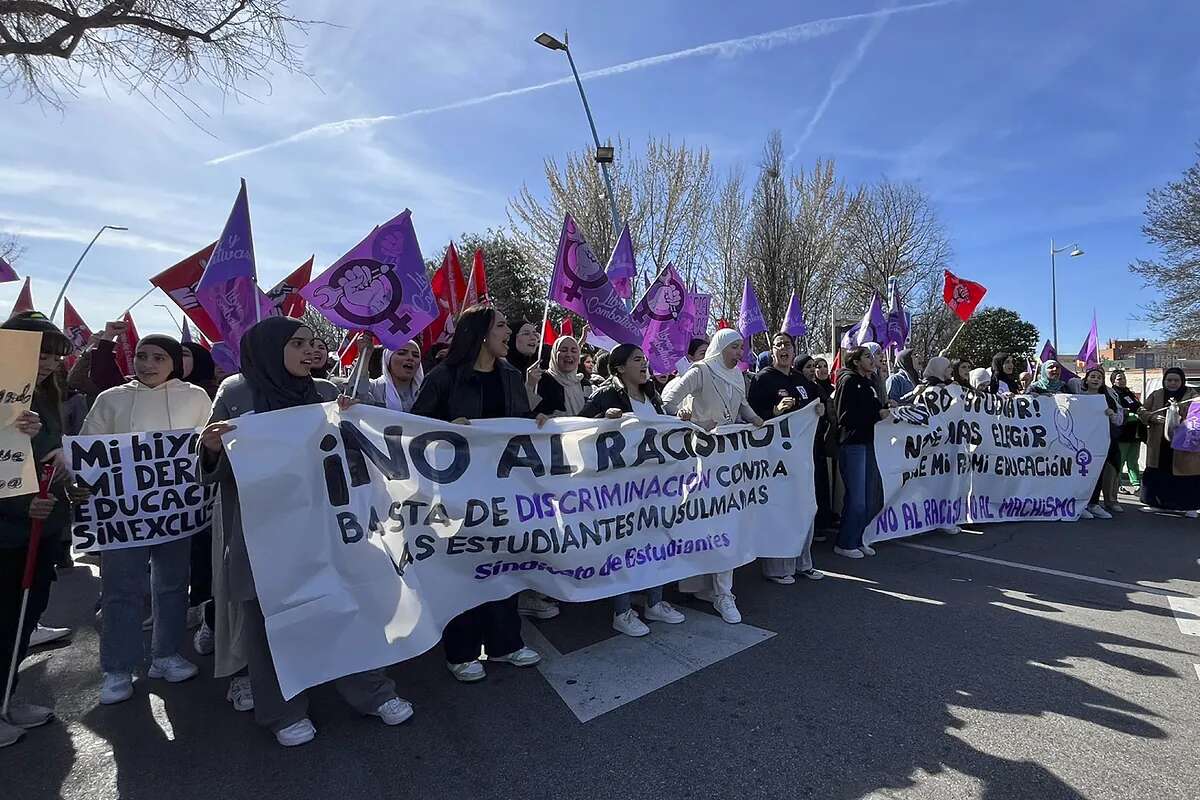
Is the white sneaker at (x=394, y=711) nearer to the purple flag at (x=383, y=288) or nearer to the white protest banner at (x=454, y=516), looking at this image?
the white protest banner at (x=454, y=516)

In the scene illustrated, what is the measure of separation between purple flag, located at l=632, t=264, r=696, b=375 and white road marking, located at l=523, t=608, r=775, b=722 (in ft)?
13.5

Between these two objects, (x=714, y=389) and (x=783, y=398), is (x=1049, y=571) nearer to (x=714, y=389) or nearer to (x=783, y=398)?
(x=783, y=398)

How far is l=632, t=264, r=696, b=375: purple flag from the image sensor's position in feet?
25.7

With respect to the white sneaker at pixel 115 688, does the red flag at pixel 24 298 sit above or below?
above

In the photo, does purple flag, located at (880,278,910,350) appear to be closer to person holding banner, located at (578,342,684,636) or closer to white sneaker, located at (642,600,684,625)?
person holding banner, located at (578,342,684,636)

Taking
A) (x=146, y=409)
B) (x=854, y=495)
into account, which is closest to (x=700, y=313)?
(x=854, y=495)

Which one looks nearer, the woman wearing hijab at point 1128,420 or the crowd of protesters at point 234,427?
the crowd of protesters at point 234,427

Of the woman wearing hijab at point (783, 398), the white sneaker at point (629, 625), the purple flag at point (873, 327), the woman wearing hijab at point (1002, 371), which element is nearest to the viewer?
the white sneaker at point (629, 625)

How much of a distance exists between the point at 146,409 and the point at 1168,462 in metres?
10.1

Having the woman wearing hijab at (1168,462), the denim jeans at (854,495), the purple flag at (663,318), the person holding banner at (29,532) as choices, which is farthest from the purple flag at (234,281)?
the woman wearing hijab at (1168,462)

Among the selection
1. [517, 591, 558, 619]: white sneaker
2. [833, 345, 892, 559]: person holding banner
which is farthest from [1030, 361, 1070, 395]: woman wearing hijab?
[517, 591, 558, 619]: white sneaker

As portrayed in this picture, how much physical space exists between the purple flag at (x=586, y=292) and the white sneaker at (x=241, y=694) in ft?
11.8

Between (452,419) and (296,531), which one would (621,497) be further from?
(296,531)

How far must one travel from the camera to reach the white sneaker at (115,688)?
10.7 ft
